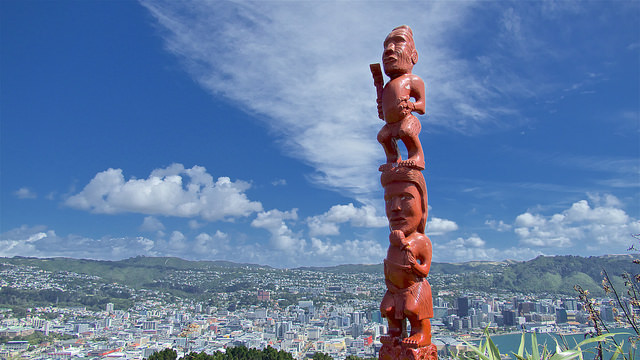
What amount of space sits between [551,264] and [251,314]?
84.8 m

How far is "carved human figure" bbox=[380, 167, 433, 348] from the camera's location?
6246mm

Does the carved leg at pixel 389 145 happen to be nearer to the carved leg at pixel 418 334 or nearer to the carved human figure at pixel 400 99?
the carved human figure at pixel 400 99

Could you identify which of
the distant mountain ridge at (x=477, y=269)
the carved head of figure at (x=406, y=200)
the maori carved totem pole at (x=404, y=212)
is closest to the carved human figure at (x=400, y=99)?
the maori carved totem pole at (x=404, y=212)

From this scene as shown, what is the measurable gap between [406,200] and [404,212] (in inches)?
7.5

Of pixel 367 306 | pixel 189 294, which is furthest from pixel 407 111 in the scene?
pixel 189 294

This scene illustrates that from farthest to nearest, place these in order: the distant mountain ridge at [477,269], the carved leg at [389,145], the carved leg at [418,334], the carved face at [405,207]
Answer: the distant mountain ridge at [477,269]
the carved leg at [389,145]
the carved face at [405,207]
the carved leg at [418,334]

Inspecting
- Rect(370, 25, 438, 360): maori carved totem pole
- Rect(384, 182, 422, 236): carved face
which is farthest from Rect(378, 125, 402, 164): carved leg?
Rect(384, 182, 422, 236): carved face

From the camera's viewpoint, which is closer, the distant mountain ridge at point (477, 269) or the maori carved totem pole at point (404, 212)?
the maori carved totem pole at point (404, 212)

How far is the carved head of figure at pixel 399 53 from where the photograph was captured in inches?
291

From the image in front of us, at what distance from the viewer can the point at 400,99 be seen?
7.03m

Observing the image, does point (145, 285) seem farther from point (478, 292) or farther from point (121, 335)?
point (478, 292)

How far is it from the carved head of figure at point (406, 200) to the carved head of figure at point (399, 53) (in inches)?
71.4

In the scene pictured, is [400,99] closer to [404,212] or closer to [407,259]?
[404,212]

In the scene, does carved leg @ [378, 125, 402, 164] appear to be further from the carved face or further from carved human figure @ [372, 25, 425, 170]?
the carved face
